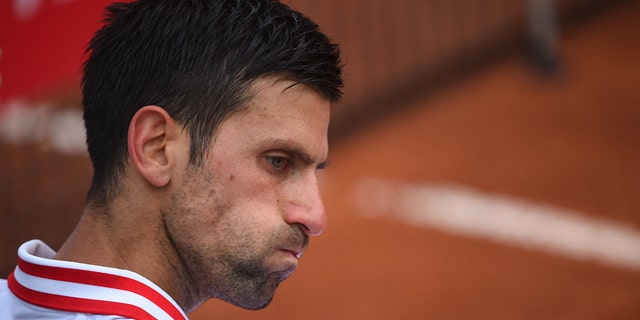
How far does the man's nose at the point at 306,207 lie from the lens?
202cm

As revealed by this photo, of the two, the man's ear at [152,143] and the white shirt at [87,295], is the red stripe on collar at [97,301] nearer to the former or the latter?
the white shirt at [87,295]

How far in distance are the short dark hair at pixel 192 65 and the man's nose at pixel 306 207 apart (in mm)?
186


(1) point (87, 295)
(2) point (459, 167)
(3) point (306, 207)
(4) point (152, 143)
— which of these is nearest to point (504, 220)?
(2) point (459, 167)

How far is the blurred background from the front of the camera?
675cm

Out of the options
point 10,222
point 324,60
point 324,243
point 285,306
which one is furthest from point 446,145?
point 324,60

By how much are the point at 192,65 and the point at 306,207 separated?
A: 338mm

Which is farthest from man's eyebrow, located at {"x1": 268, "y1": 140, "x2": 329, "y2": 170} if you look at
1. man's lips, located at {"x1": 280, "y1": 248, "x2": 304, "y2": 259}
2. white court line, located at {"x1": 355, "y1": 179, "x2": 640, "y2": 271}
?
white court line, located at {"x1": 355, "y1": 179, "x2": 640, "y2": 271}

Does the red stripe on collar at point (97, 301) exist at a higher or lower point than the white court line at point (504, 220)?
lower

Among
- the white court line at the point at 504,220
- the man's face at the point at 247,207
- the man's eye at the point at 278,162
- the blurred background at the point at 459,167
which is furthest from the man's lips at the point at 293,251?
the white court line at the point at 504,220

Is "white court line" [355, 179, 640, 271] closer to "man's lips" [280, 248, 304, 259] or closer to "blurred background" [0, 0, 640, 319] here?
"blurred background" [0, 0, 640, 319]

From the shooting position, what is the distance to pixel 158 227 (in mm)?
2016

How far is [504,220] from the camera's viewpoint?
24.8 feet

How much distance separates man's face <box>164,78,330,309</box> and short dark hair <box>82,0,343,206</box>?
36 millimetres

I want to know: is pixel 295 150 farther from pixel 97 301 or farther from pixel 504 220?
pixel 504 220
